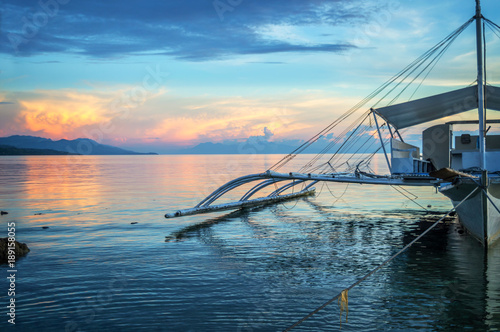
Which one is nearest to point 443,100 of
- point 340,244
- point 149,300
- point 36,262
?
point 340,244

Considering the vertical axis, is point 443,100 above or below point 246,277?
above

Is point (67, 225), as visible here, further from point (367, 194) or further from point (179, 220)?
point (367, 194)

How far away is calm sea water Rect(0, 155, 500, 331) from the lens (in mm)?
8953

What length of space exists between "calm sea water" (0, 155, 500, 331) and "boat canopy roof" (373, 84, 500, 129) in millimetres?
5187

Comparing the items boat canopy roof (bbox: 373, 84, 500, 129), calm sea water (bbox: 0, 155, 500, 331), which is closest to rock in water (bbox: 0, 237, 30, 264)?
calm sea water (bbox: 0, 155, 500, 331)

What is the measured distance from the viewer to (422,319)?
8859mm

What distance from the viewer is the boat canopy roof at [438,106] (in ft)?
65.1

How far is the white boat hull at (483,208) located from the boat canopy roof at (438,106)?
5.56 metres

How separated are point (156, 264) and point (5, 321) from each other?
4.85 meters
